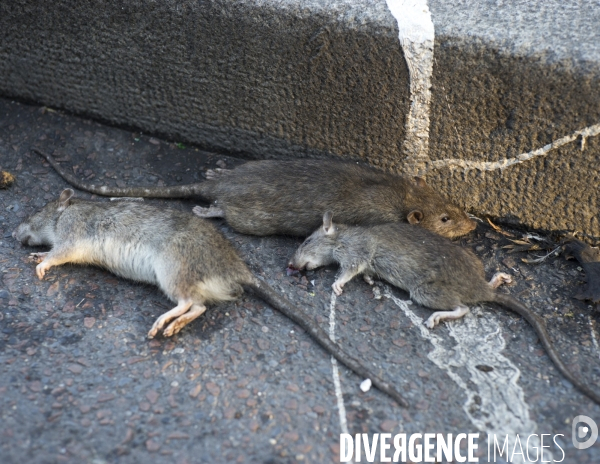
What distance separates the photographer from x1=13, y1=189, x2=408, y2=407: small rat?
175 inches

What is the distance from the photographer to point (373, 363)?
4.24m

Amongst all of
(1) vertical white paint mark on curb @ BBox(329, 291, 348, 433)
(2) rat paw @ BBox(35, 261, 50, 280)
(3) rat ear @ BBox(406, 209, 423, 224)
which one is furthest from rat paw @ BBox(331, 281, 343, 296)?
(2) rat paw @ BBox(35, 261, 50, 280)

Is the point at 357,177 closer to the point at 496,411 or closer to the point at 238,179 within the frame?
the point at 238,179

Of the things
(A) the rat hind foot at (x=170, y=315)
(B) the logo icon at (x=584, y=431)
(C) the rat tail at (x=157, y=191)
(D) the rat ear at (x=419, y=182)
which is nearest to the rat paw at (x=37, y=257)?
(C) the rat tail at (x=157, y=191)

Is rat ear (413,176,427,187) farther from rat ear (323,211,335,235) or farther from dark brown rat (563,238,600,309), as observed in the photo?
dark brown rat (563,238,600,309)

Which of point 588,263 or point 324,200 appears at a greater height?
point 324,200

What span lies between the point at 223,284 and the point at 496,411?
187cm

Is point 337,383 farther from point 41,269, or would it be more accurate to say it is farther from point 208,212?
point 41,269

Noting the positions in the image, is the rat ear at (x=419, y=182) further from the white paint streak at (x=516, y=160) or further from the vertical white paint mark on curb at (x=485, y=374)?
the vertical white paint mark on curb at (x=485, y=374)

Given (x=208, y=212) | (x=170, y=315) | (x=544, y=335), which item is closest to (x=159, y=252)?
(x=170, y=315)

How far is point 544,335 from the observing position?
4379 mm

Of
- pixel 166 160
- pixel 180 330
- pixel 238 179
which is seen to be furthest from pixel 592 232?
pixel 166 160

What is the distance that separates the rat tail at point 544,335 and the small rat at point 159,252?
1211 millimetres

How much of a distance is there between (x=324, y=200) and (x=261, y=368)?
1.59 m
